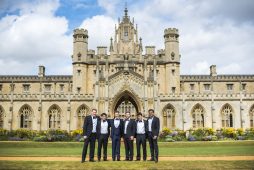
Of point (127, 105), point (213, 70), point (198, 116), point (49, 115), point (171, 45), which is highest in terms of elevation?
point (171, 45)

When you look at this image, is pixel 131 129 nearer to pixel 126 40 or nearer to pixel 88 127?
pixel 88 127

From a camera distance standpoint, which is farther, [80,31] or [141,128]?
[80,31]

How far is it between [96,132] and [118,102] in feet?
103

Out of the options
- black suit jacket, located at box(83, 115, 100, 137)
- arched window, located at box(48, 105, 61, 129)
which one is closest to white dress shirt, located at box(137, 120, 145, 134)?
black suit jacket, located at box(83, 115, 100, 137)

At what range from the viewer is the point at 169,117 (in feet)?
150

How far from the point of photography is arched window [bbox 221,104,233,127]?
45.9m

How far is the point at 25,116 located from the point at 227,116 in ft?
96.2

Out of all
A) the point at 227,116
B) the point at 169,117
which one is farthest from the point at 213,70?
the point at 169,117

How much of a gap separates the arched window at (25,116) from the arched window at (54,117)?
290 centimetres

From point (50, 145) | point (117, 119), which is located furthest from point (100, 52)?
point (117, 119)

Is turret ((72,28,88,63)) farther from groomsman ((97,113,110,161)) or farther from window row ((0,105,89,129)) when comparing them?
groomsman ((97,113,110,161))

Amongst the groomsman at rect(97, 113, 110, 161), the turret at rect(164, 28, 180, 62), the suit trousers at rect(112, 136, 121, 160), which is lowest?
the suit trousers at rect(112, 136, 121, 160)

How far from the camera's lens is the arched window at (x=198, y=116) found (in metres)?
45.9

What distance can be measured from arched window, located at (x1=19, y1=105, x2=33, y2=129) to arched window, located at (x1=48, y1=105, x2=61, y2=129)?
2.90 meters
